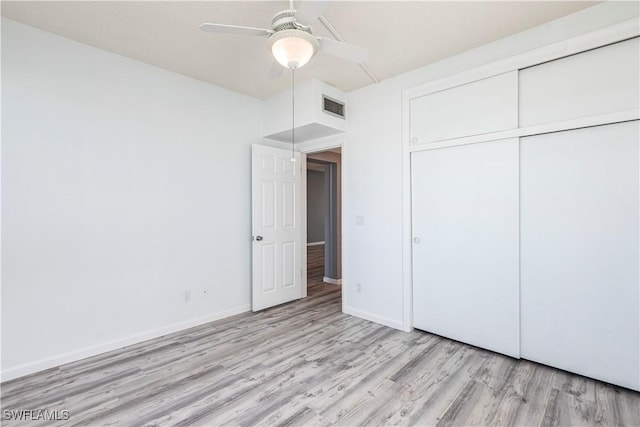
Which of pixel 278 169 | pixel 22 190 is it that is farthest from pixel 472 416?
pixel 22 190

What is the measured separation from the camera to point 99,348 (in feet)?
8.91

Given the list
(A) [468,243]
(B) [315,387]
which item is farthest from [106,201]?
(A) [468,243]

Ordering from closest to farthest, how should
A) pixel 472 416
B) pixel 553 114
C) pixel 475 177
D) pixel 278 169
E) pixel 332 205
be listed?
pixel 472 416
pixel 553 114
pixel 475 177
pixel 278 169
pixel 332 205

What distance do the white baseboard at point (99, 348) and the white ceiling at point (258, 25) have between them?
2.61m

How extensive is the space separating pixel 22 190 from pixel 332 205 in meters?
3.81

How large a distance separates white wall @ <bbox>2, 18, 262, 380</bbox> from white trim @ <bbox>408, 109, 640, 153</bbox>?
2.31m

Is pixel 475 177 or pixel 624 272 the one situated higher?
pixel 475 177

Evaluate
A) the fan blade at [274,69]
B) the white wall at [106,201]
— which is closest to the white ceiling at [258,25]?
the fan blade at [274,69]

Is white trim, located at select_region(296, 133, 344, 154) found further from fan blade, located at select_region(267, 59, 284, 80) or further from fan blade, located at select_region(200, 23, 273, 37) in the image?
fan blade, located at select_region(200, 23, 273, 37)

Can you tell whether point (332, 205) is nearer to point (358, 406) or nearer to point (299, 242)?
point (299, 242)

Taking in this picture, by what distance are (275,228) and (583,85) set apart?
10.6 ft

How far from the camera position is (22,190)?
2357 mm

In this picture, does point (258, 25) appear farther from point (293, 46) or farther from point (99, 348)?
point (99, 348)

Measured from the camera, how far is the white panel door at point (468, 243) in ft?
8.45
